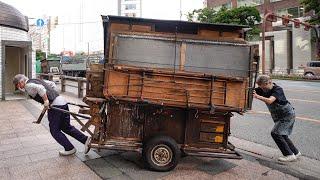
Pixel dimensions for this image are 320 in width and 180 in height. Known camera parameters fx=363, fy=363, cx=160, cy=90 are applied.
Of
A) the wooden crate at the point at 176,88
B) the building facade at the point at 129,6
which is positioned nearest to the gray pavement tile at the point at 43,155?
the wooden crate at the point at 176,88

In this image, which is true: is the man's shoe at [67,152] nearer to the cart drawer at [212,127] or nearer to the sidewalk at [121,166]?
the sidewalk at [121,166]

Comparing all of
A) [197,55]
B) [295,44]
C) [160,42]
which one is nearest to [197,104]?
[197,55]

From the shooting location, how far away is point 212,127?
5.72 meters

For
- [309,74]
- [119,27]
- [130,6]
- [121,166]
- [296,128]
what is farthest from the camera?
[130,6]

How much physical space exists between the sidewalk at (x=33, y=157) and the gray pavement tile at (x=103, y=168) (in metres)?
0.10

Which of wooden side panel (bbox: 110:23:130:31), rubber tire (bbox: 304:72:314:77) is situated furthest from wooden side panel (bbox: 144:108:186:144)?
rubber tire (bbox: 304:72:314:77)

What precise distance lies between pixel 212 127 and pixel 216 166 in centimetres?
73

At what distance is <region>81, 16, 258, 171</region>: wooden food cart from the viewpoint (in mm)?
5461

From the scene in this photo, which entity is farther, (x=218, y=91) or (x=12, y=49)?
(x=12, y=49)

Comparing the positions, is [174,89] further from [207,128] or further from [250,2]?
[250,2]

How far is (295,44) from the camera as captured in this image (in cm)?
4375

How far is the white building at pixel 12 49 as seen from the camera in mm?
15891

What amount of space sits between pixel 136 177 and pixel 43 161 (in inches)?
70.9

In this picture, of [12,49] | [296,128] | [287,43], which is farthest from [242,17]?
[296,128]
